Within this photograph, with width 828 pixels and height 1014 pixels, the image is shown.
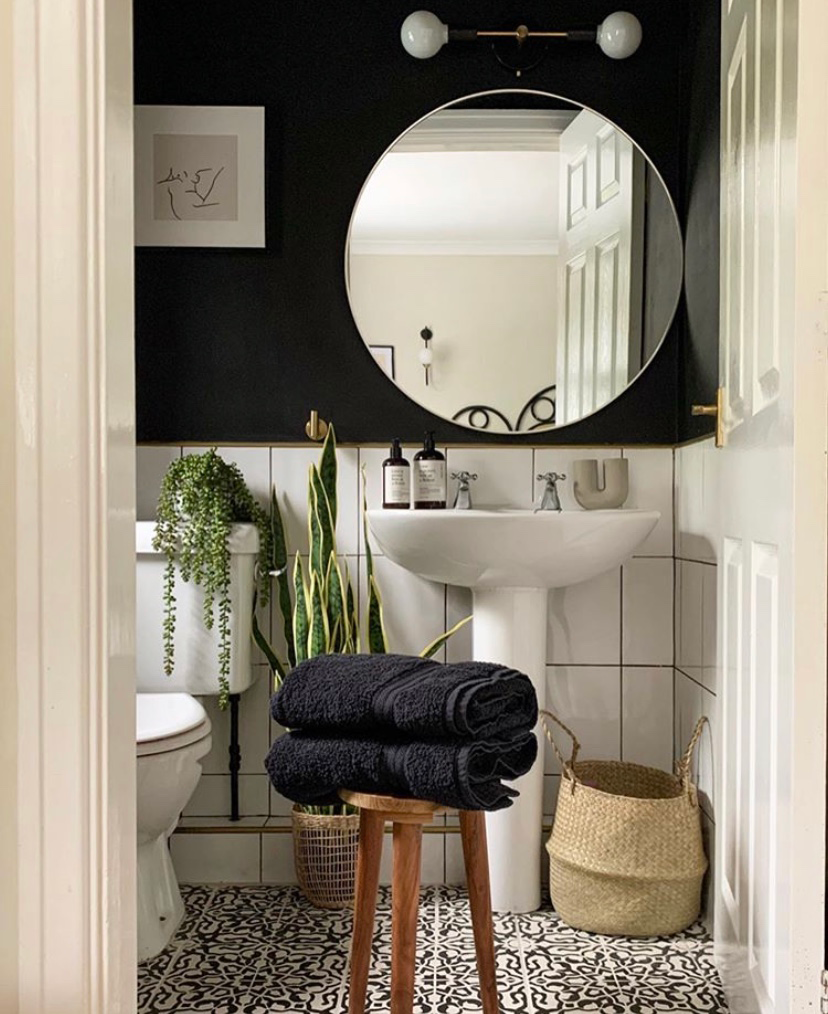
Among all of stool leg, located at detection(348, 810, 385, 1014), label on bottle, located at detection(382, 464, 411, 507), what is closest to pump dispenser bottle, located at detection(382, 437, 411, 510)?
label on bottle, located at detection(382, 464, 411, 507)

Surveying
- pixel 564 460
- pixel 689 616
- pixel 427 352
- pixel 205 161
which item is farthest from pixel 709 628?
pixel 205 161

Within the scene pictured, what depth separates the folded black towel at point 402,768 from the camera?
167 centimetres

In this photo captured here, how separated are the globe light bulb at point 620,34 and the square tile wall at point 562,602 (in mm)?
1008

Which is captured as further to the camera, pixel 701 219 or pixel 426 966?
pixel 701 219

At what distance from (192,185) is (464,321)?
79cm

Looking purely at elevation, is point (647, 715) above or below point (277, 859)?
above

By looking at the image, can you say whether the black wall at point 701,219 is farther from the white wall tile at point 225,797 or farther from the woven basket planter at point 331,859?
the white wall tile at point 225,797

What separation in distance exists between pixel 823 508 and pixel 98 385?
2.89 ft

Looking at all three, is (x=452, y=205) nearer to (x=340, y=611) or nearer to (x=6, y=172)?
(x=340, y=611)

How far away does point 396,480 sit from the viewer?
273 cm

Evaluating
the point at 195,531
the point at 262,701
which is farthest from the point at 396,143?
the point at 262,701

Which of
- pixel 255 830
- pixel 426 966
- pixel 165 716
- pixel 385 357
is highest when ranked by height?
pixel 385 357

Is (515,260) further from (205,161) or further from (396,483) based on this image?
(205,161)

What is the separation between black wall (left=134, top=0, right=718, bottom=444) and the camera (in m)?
2.85
